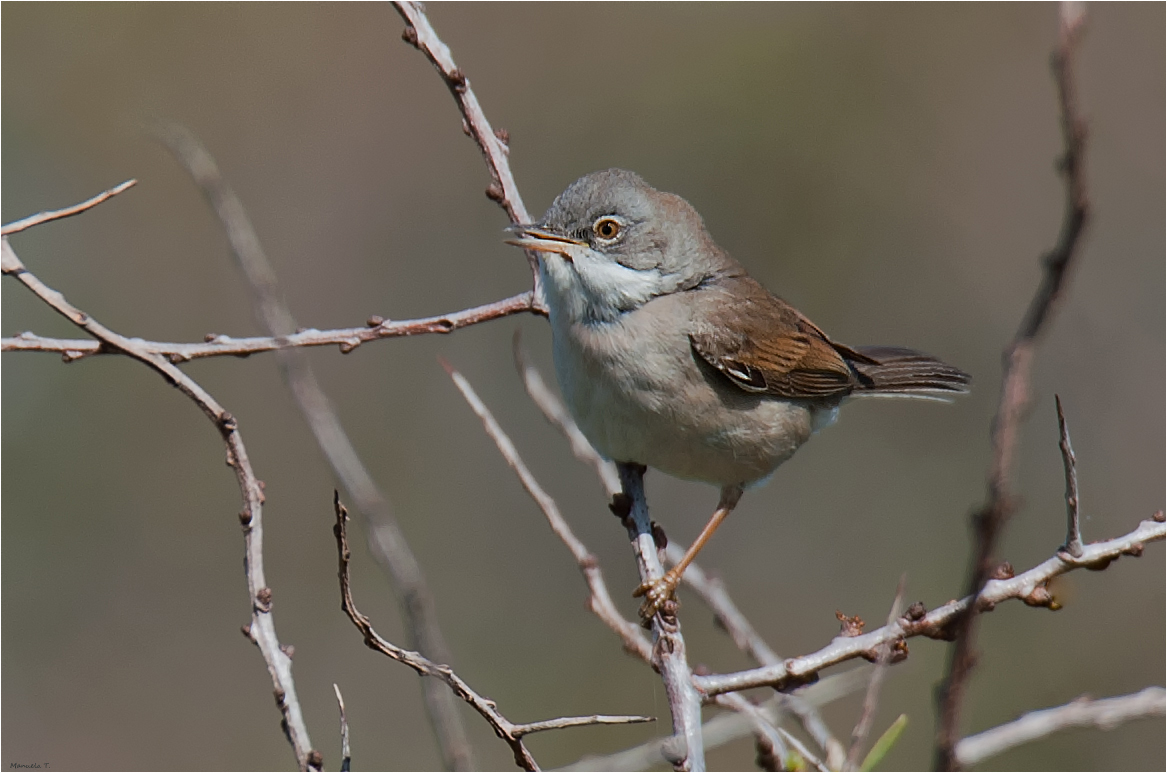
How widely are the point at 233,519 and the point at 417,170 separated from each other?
3022 millimetres

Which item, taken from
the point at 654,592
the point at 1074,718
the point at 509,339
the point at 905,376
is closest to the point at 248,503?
the point at 654,592

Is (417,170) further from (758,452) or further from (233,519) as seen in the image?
(758,452)

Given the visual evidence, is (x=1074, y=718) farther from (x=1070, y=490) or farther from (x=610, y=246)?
(x=610, y=246)

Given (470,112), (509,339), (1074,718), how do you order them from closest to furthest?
1. (1074,718)
2. (470,112)
3. (509,339)

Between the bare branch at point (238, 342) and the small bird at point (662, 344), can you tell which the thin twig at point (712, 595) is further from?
the bare branch at point (238, 342)

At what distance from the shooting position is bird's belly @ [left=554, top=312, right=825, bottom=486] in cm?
402

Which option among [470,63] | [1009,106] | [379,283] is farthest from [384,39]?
[1009,106]

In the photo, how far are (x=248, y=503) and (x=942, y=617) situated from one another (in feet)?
5.54

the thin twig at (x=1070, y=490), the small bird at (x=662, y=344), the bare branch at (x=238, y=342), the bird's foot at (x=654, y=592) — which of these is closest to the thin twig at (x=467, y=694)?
the bare branch at (x=238, y=342)

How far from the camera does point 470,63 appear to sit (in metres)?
8.29

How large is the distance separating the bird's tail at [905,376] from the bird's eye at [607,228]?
4.95 ft

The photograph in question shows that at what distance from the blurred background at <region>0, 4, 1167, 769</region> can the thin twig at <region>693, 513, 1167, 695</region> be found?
10.9ft

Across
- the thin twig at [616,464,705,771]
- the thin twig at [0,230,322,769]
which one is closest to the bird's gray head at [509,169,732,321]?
the thin twig at [616,464,705,771]

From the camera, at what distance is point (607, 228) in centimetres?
414
